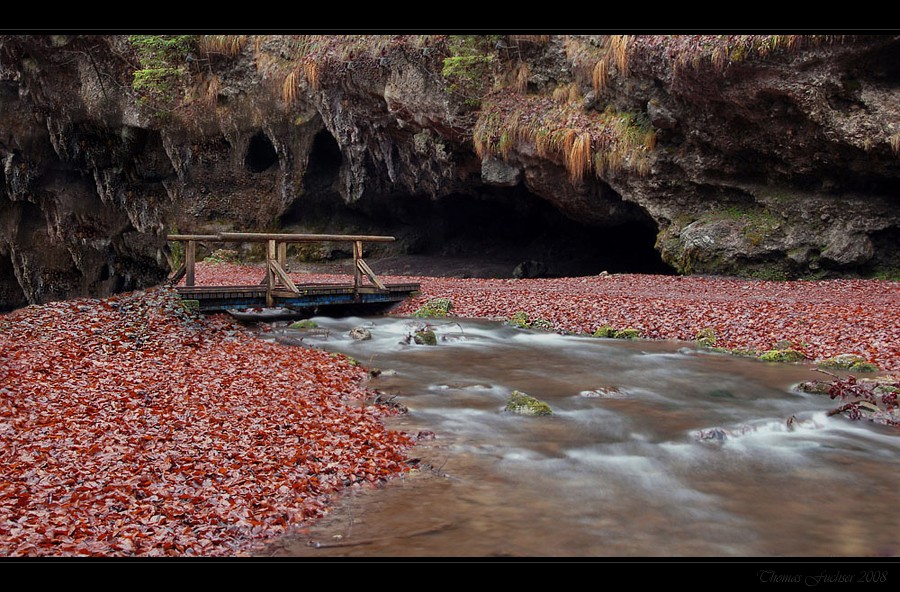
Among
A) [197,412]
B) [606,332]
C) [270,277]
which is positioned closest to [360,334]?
[270,277]

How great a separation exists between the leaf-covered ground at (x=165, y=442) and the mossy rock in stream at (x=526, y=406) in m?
1.63

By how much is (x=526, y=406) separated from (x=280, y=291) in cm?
822

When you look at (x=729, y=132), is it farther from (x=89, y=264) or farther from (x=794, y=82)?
(x=89, y=264)

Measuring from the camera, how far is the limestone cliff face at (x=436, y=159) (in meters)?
17.9

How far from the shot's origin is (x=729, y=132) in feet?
62.3

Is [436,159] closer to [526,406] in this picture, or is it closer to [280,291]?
[280,291]

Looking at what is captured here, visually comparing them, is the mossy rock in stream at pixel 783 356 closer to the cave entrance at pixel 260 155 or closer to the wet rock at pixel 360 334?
the wet rock at pixel 360 334

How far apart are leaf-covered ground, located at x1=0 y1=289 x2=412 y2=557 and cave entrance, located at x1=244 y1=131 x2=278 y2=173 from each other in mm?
20229

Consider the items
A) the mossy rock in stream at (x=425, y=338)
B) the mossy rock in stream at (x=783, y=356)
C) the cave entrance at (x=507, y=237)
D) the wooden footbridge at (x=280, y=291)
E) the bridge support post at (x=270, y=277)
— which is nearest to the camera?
the mossy rock in stream at (x=783, y=356)

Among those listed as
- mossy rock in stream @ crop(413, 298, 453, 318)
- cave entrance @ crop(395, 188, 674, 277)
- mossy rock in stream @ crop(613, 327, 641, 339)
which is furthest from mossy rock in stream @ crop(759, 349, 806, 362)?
cave entrance @ crop(395, 188, 674, 277)

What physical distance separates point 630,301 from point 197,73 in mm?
22213

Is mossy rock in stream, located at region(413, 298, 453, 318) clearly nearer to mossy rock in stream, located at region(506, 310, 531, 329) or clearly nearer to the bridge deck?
the bridge deck

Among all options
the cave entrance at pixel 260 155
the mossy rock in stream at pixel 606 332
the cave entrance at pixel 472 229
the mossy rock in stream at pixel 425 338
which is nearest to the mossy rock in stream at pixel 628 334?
the mossy rock in stream at pixel 606 332
